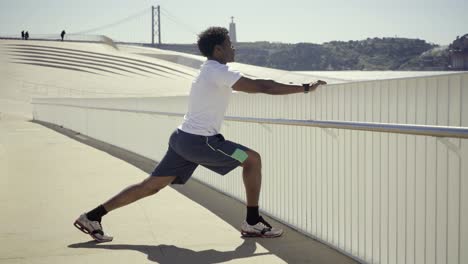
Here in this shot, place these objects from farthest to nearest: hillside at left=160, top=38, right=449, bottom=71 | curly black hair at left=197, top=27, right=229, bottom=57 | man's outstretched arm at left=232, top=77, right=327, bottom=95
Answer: hillside at left=160, top=38, right=449, bottom=71 < curly black hair at left=197, top=27, right=229, bottom=57 < man's outstretched arm at left=232, top=77, right=327, bottom=95

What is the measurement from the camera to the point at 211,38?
16.2 ft

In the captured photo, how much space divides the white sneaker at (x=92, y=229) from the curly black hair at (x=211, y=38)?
5.33 ft

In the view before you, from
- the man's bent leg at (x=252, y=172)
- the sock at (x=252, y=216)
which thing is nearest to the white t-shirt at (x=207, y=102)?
the man's bent leg at (x=252, y=172)

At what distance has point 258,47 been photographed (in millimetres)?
191875

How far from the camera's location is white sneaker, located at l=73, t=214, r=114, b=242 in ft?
16.9

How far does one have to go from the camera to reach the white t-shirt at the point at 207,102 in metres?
4.82

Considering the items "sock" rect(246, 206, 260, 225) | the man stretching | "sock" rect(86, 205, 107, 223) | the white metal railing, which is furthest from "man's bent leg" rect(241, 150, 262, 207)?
"sock" rect(86, 205, 107, 223)

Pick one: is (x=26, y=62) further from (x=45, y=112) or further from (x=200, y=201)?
(x=200, y=201)

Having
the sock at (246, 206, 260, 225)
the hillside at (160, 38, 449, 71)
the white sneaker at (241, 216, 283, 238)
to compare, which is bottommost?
the white sneaker at (241, 216, 283, 238)

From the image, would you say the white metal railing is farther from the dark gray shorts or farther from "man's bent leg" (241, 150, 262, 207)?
the dark gray shorts

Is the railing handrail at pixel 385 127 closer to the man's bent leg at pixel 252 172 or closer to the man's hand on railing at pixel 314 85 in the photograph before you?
the man's hand on railing at pixel 314 85

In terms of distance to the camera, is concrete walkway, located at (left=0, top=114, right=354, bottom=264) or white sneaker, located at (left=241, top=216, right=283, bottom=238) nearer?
concrete walkway, located at (left=0, top=114, right=354, bottom=264)

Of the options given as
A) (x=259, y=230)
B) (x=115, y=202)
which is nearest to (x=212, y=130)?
(x=259, y=230)

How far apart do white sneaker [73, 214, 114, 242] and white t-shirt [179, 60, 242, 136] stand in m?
1.06
